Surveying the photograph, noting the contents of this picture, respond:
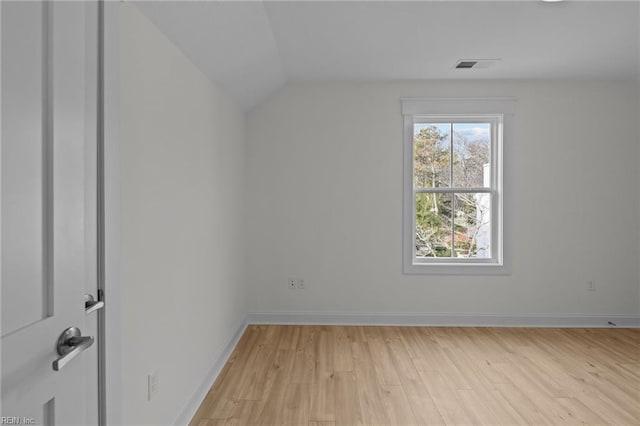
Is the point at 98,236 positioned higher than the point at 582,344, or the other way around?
the point at 98,236

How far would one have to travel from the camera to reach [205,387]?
256 centimetres

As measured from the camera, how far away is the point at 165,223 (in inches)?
78.6

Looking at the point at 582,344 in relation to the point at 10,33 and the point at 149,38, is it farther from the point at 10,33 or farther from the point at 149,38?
the point at 10,33

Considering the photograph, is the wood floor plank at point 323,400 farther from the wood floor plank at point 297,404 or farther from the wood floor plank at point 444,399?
the wood floor plank at point 444,399

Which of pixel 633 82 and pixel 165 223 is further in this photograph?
pixel 633 82

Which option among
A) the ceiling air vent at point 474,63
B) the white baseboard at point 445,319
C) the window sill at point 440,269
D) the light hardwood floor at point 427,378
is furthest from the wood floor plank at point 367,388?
the ceiling air vent at point 474,63

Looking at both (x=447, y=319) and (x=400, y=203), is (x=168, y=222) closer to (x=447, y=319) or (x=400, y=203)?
(x=400, y=203)

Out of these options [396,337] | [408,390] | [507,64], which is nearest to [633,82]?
[507,64]

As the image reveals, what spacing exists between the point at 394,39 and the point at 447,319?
2760 millimetres

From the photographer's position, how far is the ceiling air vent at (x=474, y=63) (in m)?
3.38

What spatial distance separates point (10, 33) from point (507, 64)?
12.1 ft

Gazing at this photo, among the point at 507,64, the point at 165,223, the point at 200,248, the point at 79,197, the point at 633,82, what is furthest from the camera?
the point at 633,82

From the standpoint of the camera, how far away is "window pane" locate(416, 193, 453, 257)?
13.6 feet

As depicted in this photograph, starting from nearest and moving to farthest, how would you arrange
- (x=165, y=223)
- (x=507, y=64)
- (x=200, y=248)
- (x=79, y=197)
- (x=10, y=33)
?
(x=10, y=33) < (x=79, y=197) < (x=165, y=223) < (x=200, y=248) < (x=507, y=64)
